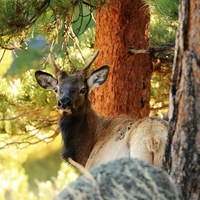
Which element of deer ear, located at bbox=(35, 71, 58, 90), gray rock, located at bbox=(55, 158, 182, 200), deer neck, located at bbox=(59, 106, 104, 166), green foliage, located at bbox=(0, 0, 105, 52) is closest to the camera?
gray rock, located at bbox=(55, 158, 182, 200)

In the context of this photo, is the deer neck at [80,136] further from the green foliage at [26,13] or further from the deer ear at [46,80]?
the green foliage at [26,13]

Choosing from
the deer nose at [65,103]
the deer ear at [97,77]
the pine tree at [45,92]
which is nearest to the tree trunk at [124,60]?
the pine tree at [45,92]

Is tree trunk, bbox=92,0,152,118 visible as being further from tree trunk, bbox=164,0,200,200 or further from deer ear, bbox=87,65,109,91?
tree trunk, bbox=164,0,200,200

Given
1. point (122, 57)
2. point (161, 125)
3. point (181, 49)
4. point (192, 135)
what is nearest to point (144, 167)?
point (192, 135)

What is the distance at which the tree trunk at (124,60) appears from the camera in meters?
7.54

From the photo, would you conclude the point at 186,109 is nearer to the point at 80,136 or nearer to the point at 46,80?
the point at 80,136

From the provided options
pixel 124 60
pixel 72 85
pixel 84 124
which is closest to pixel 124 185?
pixel 72 85

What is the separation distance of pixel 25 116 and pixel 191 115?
5.11 metres

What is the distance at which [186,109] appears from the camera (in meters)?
3.54

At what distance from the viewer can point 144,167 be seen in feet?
10.6

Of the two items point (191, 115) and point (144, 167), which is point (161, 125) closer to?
point (191, 115)

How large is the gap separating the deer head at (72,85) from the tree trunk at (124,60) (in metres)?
0.75

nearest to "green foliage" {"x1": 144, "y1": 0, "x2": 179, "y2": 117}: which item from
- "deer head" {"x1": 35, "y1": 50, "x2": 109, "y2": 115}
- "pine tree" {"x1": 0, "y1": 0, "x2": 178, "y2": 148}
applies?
"pine tree" {"x1": 0, "y1": 0, "x2": 178, "y2": 148}

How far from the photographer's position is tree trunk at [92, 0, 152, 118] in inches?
297
